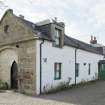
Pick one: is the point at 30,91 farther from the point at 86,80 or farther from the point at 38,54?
the point at 86,80

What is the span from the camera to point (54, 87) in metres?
16.2

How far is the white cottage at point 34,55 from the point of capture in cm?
1454

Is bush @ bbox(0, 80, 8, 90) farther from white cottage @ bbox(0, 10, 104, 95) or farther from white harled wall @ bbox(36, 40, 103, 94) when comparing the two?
white harled wall @ bbox(36, 40, 103, 94)

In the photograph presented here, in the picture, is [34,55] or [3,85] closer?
[34,55]

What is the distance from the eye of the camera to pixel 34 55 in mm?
14453

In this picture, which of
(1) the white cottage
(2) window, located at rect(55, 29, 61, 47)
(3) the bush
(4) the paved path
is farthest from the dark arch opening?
(2) window, located at rect(55, 29, 61, 47)

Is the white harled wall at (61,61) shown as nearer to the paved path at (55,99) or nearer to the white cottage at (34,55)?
the white cottage at (34,55)

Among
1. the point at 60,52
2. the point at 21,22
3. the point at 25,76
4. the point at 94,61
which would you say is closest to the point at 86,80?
the point at 94,61

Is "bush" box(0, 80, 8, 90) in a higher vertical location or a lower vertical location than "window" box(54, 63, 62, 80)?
lower

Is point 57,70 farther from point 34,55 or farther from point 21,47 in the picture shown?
point 21,47

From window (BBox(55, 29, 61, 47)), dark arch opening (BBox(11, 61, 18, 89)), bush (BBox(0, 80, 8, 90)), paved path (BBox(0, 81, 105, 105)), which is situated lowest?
paved path (BBox(0, 81, 105, 105))

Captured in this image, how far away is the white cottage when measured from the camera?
14.5 meters

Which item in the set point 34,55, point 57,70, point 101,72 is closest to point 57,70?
point 57,70

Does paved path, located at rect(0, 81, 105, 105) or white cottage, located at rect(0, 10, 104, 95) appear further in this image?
white cottage, located at rect(0, 10, 104, 95)
